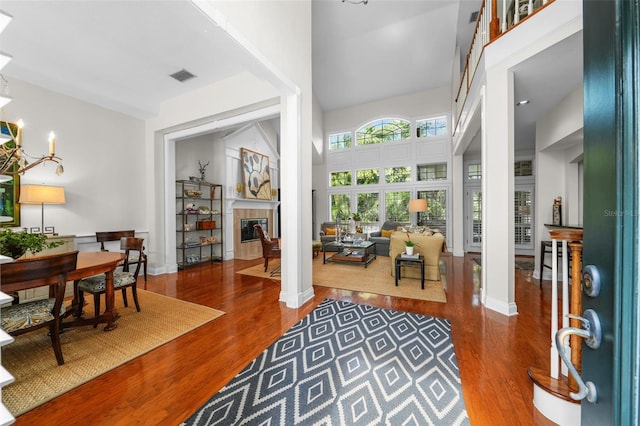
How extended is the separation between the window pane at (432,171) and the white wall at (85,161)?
6816 mm

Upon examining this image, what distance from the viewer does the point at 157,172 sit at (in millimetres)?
4559

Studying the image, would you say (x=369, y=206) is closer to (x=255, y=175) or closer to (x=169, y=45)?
(x=255, y=175)

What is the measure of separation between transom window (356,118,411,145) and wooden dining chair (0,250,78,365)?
24.3 feet

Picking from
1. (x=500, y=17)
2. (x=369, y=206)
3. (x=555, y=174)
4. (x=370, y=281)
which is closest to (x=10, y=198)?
(x=370, y=281)

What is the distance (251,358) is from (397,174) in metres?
6.60

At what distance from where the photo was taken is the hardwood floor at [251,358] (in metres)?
1.43

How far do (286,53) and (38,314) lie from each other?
10.5 feet

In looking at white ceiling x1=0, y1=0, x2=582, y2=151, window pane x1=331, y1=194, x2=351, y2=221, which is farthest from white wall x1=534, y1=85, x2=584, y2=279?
window pane x1=331, y1=194, x2=351, y2=221

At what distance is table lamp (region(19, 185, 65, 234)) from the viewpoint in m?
2.94

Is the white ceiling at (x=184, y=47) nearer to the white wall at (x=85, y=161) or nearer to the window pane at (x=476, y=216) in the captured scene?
the white wall at (x=85, y=161)

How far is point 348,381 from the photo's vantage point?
65.7 inches

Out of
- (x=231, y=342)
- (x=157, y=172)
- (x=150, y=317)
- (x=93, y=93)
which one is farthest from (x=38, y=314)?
(x=93, y=93)

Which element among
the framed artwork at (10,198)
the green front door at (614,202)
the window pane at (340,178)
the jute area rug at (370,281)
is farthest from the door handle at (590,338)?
the window pane at (340,178)

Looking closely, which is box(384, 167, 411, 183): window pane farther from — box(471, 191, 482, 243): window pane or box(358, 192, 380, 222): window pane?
box(471, 191, 482, 243): window pane
